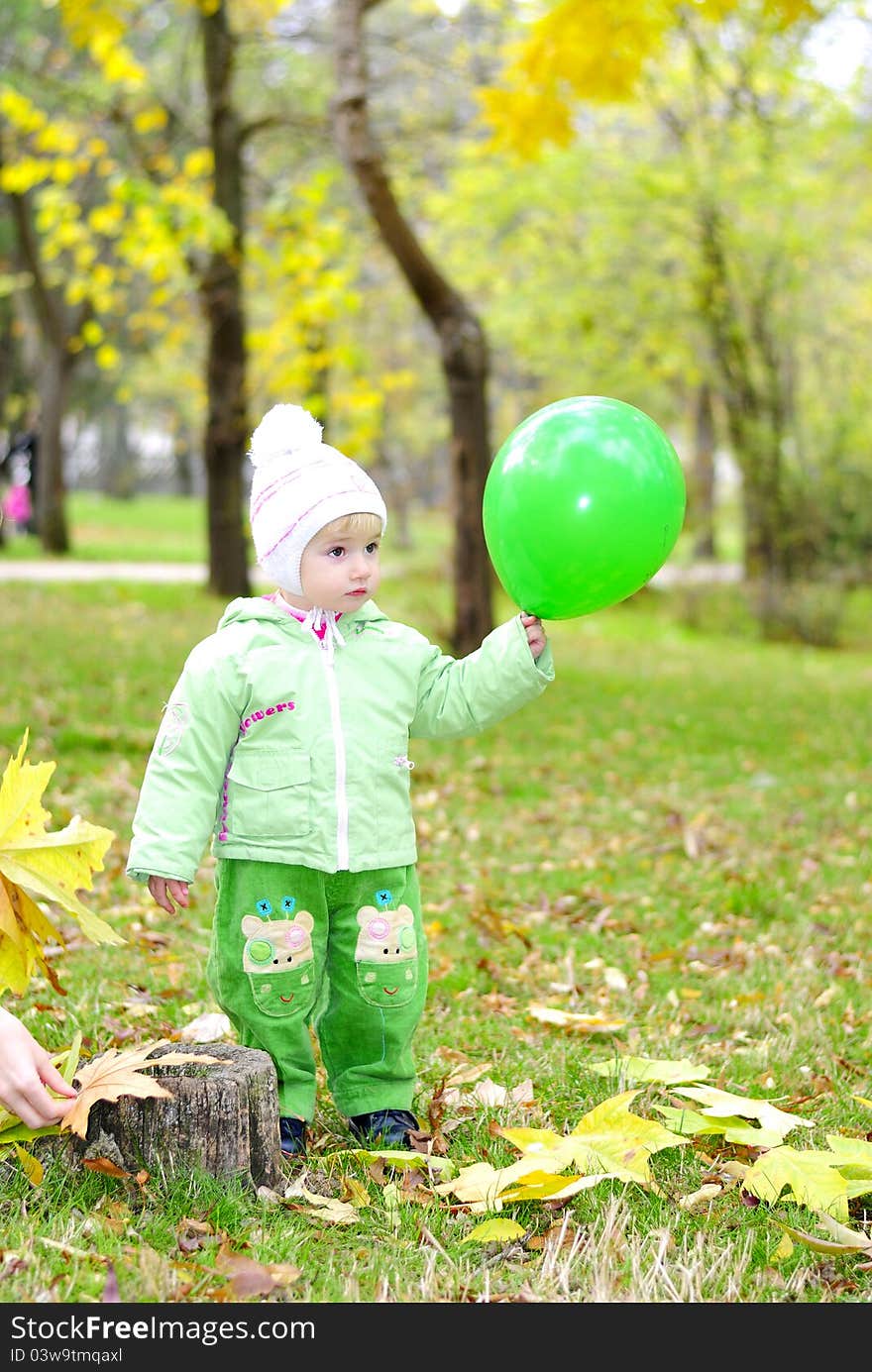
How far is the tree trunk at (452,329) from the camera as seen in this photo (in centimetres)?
937

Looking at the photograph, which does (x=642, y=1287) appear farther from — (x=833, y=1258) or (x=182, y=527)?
(x=182, y=527)

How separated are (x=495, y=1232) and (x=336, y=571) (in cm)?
129

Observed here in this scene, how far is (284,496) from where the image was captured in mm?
2885

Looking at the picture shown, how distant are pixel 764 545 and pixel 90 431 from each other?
42898 millimetres

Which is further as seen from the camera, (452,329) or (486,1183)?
(452,329)

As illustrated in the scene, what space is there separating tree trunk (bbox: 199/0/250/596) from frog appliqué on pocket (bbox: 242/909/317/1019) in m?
10.6

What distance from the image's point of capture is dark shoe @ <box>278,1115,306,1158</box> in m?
2.93

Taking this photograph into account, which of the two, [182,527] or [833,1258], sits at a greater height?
[182,527]

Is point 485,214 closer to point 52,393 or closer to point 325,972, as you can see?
point 52,393

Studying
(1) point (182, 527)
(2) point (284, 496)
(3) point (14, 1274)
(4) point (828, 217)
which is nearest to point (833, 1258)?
(3) point (14, 1274)

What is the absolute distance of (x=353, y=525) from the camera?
2.88 meters

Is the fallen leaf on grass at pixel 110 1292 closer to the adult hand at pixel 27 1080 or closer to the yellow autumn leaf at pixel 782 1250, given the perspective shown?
the adult hand at pixel 27 1080

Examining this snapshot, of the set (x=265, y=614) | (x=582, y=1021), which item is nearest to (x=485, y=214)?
(x=582, y=1021)

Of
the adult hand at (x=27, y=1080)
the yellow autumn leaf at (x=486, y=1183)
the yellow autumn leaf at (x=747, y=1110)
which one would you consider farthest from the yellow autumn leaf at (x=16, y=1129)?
the yellow autumn leaf at (x=747, y=1110)
